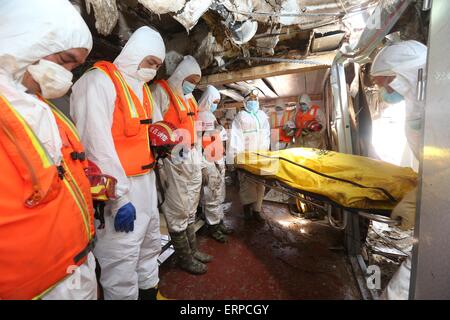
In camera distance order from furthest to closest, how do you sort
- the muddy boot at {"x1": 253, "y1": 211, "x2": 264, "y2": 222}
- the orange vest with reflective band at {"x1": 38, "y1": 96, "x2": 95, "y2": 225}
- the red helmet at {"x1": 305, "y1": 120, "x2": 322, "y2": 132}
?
1. the red helmet at {"x1": 305, "y1": 120, "x2": 322, "y2": 132}
2. the muddy boot at {"x1": 253, "y1": 211, "x2": 264, "y2": 222}
3. the orange vest with reflective band at {"x1": 38, "y1": 96, "x2": 95, "y2": 225}

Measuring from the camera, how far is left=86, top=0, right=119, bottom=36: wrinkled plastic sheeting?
143 cm

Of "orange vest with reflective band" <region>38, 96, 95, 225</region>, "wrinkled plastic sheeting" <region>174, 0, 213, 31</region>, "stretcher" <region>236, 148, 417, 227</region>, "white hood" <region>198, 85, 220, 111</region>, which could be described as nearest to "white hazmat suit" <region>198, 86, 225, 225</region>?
"white hood" <region>198, 85, 220, 111</region>

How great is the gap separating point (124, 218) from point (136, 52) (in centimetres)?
123

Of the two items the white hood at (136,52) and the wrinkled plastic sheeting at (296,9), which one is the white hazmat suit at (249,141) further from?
the white hood at (136,52)

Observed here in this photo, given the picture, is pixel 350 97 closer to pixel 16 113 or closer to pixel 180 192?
pixel 180 192

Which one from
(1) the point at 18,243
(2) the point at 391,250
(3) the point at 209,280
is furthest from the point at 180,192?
(2) the point at 391,250

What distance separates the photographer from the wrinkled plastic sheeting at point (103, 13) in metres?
1.43

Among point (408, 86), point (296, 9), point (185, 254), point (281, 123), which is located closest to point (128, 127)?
point (185, 254)

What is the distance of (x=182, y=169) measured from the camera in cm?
254

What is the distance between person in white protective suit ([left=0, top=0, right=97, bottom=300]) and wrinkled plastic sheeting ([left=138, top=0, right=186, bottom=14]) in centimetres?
52

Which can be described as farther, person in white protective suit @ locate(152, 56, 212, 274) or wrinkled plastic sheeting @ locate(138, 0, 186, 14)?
person in white protective suit @ locate(152, 56, 212, 274)

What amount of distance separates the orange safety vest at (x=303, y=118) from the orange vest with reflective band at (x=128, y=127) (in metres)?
4.66

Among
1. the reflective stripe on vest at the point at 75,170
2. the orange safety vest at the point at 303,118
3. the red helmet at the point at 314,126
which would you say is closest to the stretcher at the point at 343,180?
the reflective stripe on vest at the point at 75,170

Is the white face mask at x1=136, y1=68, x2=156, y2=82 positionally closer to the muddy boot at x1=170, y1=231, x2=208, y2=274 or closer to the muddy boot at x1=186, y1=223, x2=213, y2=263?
the muddy boot at x1=170, y1=231, x2=208, y2=274
